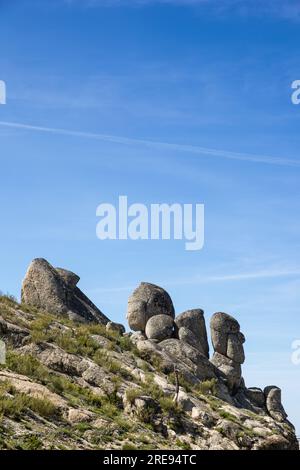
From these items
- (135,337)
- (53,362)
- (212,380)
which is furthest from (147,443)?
(135,337)

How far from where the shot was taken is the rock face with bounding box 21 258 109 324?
46469 mm

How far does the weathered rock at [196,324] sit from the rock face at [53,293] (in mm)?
6410

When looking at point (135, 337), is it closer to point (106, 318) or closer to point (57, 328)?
point (106, 318)

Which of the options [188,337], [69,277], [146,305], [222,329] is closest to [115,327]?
[146,305]

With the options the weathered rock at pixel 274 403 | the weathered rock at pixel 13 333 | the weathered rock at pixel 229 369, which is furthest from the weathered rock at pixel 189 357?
the weathered rock at pixel 13 333

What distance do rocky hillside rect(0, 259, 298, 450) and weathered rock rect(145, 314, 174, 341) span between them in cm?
8

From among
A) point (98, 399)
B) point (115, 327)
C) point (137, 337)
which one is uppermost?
point (115, 327)

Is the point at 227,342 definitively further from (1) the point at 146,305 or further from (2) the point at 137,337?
(2) the point at 137,337

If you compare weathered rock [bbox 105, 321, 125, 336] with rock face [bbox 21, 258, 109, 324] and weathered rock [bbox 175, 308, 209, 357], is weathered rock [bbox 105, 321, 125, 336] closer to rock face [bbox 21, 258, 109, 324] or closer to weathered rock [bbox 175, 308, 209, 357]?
rock face [bbox 21, 258, 109, 324]

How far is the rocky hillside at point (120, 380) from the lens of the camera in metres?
25.7

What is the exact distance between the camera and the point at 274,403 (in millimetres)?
51469

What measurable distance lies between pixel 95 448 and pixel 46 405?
273cm

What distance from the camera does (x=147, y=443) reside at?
1088 inches

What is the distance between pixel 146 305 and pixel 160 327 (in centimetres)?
366
